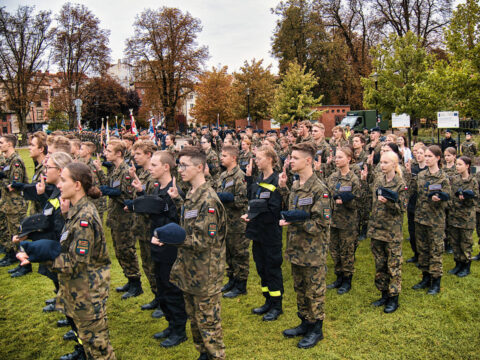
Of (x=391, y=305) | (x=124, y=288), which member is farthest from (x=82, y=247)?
(x=391, y=305)

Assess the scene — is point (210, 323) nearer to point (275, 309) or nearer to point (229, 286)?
point (275, 309)

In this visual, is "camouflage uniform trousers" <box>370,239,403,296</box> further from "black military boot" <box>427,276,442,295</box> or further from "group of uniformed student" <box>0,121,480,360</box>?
"black military boot" <box>427,276,442,295</box>

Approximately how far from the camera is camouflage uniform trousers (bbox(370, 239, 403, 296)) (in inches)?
216

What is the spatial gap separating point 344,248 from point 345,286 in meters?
0.68

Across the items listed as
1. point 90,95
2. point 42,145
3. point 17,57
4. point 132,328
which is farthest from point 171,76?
point 132,328

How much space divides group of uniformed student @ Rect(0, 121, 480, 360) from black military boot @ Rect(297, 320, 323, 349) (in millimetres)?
13

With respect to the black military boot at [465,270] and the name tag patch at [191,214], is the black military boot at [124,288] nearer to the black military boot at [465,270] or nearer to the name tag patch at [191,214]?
the name tag patch at [191,214]

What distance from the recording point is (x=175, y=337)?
493cm

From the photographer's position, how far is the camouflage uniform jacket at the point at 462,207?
22.1 ft

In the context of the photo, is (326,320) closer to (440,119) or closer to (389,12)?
(440,119)

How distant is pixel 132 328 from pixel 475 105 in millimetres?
15575

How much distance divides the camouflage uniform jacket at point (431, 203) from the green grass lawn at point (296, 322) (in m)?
1.23

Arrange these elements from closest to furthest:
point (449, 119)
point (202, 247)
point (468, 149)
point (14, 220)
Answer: point (202, 247) < point (14, 220) < point (468, 149) < point (449, 119)

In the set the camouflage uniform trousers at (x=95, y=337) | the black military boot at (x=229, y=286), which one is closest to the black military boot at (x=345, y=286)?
the black military boot at (x=229, y=286)
